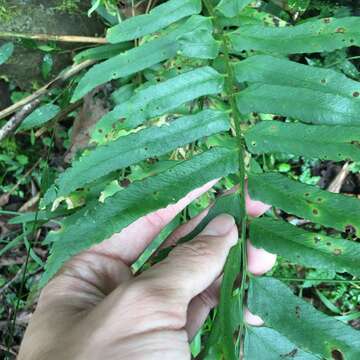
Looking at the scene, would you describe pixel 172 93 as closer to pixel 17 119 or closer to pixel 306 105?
pixel 306 105

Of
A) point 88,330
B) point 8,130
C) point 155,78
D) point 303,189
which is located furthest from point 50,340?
point 8,130

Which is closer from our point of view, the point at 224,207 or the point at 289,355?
the point at 289,355

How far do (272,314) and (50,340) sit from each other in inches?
17.6

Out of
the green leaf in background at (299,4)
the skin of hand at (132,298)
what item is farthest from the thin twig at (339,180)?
the skin of hand at (132,298)

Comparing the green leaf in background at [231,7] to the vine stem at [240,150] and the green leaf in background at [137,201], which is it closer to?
the vine stem at [240,150]

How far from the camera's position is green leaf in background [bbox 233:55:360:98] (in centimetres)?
127

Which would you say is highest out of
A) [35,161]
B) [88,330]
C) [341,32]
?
[341,32]

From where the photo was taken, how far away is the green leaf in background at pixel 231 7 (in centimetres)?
141

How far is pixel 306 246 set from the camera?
108 centimetres

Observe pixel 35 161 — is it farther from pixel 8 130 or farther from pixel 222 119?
pixel 222 119

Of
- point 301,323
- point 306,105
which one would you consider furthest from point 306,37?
point 301,323

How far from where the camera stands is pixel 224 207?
1.21 meters

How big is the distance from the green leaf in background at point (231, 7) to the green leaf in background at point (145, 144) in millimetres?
324

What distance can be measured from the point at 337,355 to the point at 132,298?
15.6 inches
